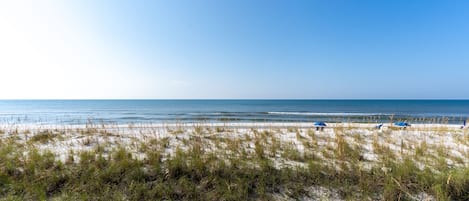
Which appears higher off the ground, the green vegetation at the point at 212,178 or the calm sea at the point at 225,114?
the green vegetation at the point at 212,178

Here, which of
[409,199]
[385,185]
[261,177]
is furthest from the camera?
[261,177]

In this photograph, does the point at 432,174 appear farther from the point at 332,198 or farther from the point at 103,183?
the point at 103,183

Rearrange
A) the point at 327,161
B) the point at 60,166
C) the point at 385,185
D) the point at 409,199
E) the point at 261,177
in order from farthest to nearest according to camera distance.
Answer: the point at 327,161 < the point at 60,166 < the point at 261,177 < the point at 385,185 < the point at 409,199

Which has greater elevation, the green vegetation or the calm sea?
the green vegetation

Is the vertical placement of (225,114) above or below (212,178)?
below

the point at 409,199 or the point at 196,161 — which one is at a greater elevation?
the point at 196,161

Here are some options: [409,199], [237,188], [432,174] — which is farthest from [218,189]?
[432,174]

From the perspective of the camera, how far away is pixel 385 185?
9.16ft

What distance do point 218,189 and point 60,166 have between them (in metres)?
3.25

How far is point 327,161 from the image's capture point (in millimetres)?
3828

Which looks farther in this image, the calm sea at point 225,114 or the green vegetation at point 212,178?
the calm sea at point 225,114

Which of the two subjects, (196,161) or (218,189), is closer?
(218,189)

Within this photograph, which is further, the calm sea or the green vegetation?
the calm sea

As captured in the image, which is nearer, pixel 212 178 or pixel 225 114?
pixel 212 178
